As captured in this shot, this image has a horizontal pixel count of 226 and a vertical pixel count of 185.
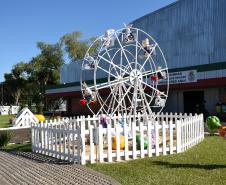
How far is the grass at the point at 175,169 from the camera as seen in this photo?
8656mm

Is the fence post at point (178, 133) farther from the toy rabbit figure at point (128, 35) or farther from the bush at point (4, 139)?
the bush at point (4, 139)

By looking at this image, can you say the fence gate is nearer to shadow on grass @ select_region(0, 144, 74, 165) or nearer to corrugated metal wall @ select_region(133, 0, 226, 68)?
shadow on grass @ select_region(0, 144, 74, 165)

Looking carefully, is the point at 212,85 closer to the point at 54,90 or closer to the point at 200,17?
the point at 200,17

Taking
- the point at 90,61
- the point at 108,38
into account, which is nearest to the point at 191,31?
the point at 90,61

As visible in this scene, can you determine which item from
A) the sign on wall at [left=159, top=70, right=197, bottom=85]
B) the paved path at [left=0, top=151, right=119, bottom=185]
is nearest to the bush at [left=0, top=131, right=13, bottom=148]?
the paved path at [left=0, top=151, right=119, bottom=185]

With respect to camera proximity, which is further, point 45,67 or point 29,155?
point 45,67

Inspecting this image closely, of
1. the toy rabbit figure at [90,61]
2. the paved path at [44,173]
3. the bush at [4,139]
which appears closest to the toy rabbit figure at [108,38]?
the toy rabbit figure at [90,61]

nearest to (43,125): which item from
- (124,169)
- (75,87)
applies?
(124,169)

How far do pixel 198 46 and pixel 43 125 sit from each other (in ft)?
71.4

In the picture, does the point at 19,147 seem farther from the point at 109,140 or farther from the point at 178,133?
the point at 178,133

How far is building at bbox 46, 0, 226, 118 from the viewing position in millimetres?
29953

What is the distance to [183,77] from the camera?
3123 centimetres

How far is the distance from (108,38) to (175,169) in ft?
27.0

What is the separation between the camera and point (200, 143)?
47.5ft
